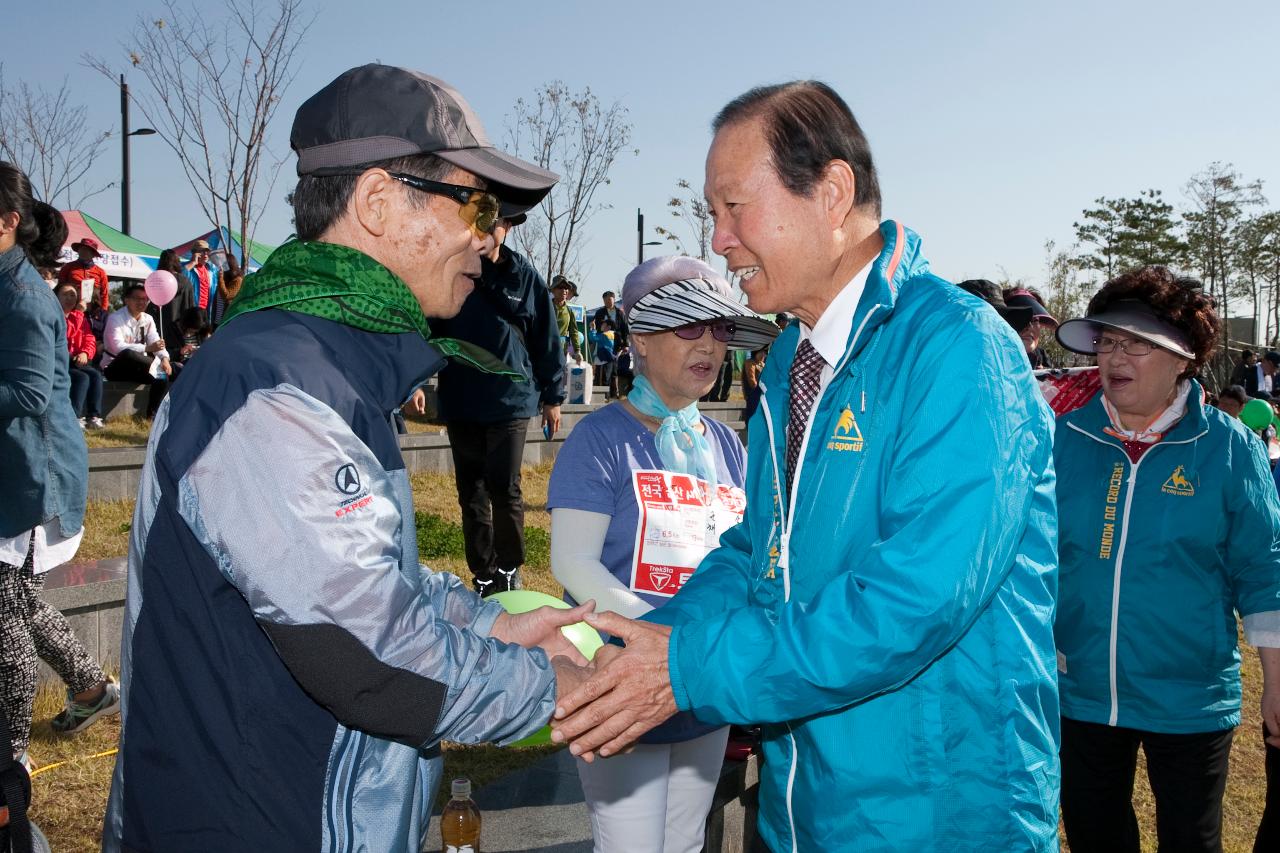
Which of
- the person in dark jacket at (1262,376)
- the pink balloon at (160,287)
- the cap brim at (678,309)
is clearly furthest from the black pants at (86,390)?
the person in dark jacket at (1262,376)

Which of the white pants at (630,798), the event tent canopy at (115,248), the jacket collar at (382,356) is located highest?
the event tent canopy at (115,248)

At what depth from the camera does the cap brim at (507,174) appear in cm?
211

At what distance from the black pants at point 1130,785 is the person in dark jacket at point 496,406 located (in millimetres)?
4439

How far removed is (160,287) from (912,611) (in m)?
13.2

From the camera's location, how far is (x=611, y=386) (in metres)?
21.5

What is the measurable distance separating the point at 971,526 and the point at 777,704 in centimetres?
50

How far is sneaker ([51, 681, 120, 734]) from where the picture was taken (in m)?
4.94

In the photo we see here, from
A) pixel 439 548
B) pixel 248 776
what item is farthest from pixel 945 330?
pixel 439 548

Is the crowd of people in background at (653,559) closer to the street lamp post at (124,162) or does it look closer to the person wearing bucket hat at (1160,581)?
the person wearing bucket hat at (1160,581)

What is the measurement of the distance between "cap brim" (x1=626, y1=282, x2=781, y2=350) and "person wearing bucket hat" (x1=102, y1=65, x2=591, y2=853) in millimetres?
1664

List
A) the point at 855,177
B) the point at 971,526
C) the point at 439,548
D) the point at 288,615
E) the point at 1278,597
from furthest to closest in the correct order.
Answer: the point at 439,548
the point at 1278,597
the point at 855,177
the point at 971,526
the point at 288,615

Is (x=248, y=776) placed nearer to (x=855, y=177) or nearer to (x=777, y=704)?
(x=777, y=704)

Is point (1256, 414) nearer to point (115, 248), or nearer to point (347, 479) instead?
point (347, 479)

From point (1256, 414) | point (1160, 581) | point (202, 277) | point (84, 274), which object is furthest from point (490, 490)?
point (1256, 414)
